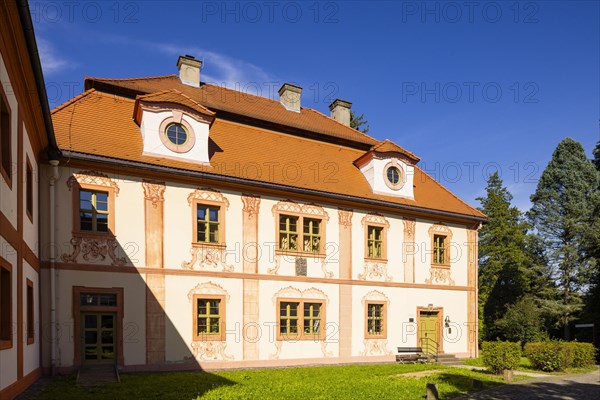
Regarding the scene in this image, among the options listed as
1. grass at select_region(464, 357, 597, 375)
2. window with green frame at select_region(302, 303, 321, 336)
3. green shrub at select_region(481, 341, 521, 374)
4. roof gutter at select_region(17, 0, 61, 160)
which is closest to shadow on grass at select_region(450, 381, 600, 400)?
green shrub at select_region(481, 341, 521, 374)

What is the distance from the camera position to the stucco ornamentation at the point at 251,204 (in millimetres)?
17344

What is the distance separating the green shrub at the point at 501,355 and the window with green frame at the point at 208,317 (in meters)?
8.86

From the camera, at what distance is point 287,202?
18250 mm

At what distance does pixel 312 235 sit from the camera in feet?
61.5

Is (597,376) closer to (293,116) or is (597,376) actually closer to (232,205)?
(232,205)

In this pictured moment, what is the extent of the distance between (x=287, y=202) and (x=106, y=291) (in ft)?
22.7

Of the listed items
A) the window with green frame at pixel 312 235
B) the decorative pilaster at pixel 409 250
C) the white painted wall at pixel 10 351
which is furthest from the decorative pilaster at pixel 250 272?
the white painted wall at pixel 10 351

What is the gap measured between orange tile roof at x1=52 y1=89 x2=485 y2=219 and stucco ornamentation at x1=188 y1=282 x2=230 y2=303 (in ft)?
12.5

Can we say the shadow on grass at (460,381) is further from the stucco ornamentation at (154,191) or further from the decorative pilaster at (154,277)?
the stucco ornamentation at (154,191)

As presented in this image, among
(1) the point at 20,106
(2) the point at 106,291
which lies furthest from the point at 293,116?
(1) the point at 20,106

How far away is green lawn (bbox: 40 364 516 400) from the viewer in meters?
11.3

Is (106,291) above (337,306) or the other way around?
above

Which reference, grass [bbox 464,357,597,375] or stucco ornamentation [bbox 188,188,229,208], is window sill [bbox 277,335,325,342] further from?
grass [bbox 464,357,597,375]

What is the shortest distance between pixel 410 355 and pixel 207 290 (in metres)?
8.85
